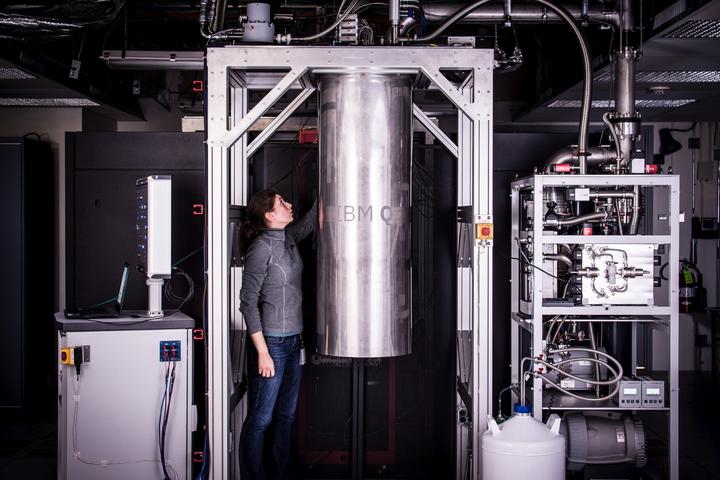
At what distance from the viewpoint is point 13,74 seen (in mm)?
5484

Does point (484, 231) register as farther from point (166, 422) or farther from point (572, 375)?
point (166, 422)

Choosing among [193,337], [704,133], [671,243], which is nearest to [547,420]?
[671,243]

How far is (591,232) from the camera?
393cm

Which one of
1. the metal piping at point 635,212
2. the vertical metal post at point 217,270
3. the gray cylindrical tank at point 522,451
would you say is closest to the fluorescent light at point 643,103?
the metal piping at point 635,212

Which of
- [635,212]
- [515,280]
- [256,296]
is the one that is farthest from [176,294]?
[635,212]

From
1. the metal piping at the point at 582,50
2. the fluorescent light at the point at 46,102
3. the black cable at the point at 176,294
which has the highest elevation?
the fluorescent light at the point at 46,102

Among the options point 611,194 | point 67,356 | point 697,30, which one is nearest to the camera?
point 67,356

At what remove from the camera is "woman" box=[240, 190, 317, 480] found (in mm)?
3787

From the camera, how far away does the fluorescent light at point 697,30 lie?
4.08 metres

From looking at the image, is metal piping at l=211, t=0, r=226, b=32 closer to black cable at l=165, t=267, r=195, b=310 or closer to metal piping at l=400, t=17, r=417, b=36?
metal piping at l=400, t=17, r=417, b=36

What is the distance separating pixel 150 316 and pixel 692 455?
3746 mm

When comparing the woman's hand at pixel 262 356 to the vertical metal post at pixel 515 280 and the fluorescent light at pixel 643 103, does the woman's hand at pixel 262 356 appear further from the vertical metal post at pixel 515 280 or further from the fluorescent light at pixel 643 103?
the fluorescent light at pixel 643 103

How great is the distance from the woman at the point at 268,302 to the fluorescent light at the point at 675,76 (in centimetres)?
301

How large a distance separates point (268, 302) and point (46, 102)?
4161 millimetres
